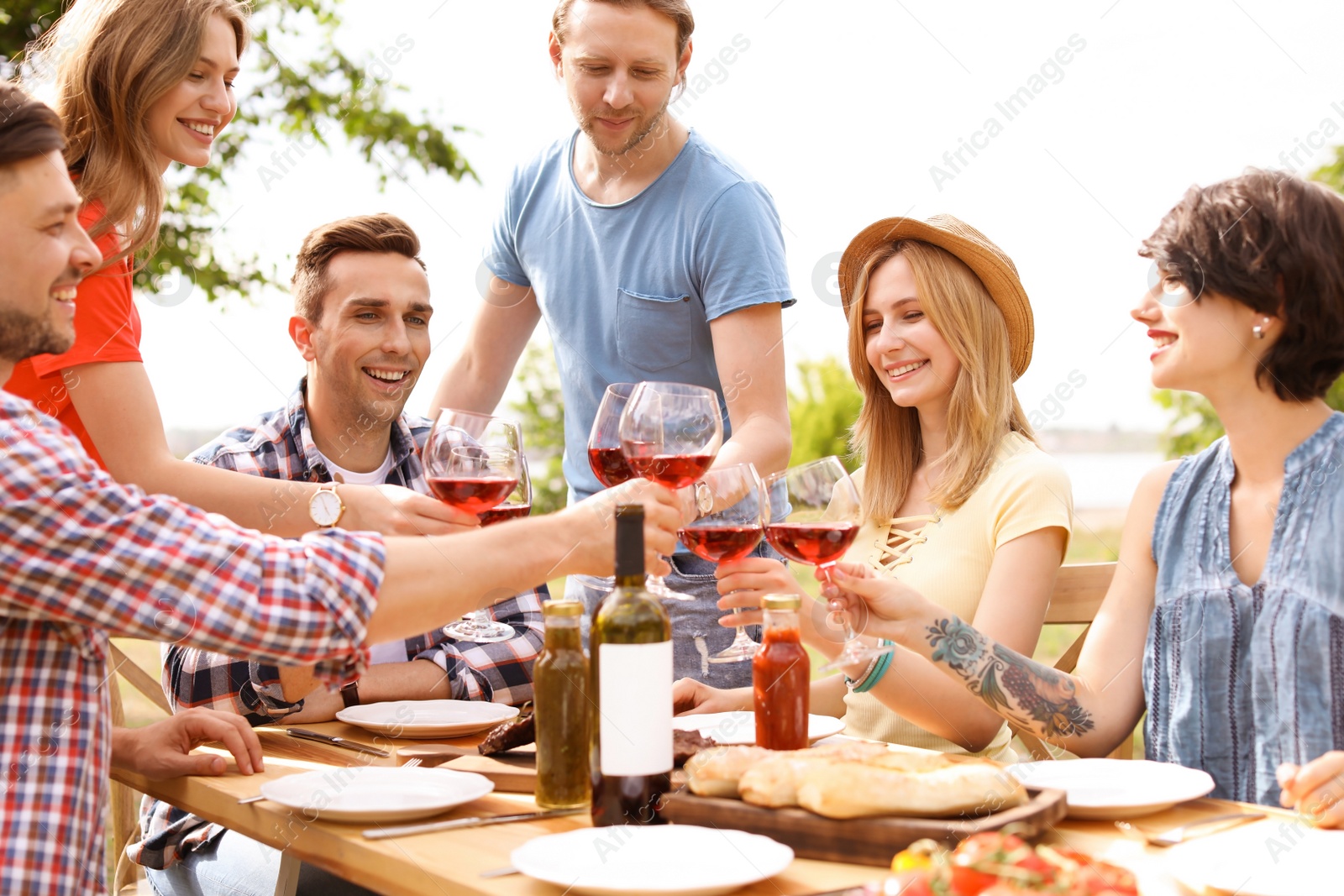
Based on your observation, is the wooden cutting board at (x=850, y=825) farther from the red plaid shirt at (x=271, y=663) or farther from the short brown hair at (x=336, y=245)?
the short brown hair at (x=336, y=245)

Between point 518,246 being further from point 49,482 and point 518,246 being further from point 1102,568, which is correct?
point 49,482

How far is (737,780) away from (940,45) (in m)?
2.43

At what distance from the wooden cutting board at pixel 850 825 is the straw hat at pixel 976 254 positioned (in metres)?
1.57

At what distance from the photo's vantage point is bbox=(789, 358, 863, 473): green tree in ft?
36.8

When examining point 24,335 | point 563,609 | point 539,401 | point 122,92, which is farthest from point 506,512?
point 539,401

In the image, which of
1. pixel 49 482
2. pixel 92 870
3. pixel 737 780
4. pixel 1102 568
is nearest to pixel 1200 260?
pixel 1102 568

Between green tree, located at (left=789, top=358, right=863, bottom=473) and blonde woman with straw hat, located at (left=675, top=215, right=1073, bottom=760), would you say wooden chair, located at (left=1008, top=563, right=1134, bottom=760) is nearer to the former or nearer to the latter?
blonde woman with straw hat, located at (left=675, top=215, right=1073, bottom=760)

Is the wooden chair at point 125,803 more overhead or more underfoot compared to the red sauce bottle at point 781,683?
more underfoot

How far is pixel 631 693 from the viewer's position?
1434 millimetres

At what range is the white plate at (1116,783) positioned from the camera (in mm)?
1572

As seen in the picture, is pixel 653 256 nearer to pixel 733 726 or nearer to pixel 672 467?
pixel 672 467

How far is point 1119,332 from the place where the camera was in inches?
127

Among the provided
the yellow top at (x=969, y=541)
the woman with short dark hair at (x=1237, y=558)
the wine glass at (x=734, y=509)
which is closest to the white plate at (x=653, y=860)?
the wine glass at (x=734, y=509)

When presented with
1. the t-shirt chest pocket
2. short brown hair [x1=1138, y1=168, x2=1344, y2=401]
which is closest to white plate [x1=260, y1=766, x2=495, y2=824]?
short brown hair [x1=1138, y1=168, x2=1344, y2=401]
